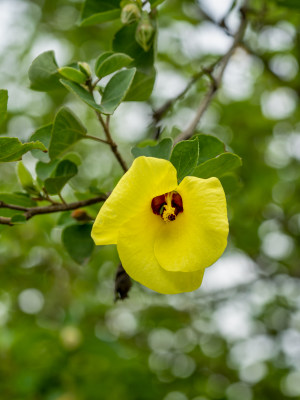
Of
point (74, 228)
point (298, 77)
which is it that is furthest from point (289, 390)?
point (74, 228)

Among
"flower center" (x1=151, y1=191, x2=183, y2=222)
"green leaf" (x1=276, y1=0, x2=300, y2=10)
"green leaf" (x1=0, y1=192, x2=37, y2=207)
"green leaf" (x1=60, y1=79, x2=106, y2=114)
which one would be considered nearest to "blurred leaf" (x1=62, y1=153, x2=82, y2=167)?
"green leaf" (x1=0, y1=192, x2=37, y2=207)

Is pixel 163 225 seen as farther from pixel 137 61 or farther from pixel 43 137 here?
pixel 137 61

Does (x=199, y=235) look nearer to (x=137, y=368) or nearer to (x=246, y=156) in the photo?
(x=137, y=368)

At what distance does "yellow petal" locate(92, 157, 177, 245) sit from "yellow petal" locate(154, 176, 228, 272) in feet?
0.17

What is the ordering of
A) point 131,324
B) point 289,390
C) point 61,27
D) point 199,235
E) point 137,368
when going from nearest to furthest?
point 199,235, point 137,368, point 289,390, point 61,27, point 131,324

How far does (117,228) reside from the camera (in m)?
0.99

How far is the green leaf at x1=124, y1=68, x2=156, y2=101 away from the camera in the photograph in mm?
1248

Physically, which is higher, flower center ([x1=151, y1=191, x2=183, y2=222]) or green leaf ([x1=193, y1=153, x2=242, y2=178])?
green leaf ([x1=193, y1=153, x2=242, y2=178])

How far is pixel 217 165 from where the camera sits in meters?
1.06

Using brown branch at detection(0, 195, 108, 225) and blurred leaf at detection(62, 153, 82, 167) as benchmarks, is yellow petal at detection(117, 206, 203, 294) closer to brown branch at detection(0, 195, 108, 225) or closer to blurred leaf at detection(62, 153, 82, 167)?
brown branch at detection(0, 195, 108, 225)

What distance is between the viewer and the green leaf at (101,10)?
4.52 ft

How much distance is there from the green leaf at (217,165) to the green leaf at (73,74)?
35 centimetres

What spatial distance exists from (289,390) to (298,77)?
7.41ft

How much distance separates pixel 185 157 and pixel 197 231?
0.16 metres
